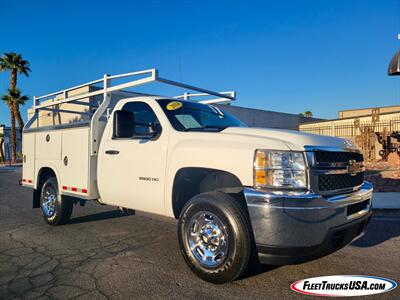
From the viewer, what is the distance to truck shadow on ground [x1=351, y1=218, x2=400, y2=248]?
5047 mm

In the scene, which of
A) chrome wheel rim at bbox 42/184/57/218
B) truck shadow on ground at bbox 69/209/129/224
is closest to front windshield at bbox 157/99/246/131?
chrome wheel rim at bbox 42/184/57/218

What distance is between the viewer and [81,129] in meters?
5.34

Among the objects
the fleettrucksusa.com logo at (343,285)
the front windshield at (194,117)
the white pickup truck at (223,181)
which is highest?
the front windshield at (194,117)

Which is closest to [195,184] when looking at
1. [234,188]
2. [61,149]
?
[234,188]

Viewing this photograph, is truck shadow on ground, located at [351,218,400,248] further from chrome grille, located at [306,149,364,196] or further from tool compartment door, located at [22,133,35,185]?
tool compartment door, located at [22,133,35,185]

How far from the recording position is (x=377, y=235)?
5.48 m

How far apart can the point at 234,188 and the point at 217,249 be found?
66 cm

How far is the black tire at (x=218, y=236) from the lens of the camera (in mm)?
3264

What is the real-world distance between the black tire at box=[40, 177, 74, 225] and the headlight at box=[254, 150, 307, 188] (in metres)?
4.02

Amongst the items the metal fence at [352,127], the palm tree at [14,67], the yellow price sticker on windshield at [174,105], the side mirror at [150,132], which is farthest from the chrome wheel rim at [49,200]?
the palm tree at [14,67]

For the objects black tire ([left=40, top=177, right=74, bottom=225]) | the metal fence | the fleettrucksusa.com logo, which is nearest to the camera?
the fleettrucksusa.com logo

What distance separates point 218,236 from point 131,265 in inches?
51.3

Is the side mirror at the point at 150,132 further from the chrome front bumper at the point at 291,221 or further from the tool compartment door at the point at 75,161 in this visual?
the chrome front bumper at the point at 291,221

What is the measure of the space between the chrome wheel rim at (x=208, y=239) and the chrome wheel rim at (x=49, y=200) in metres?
3.39
